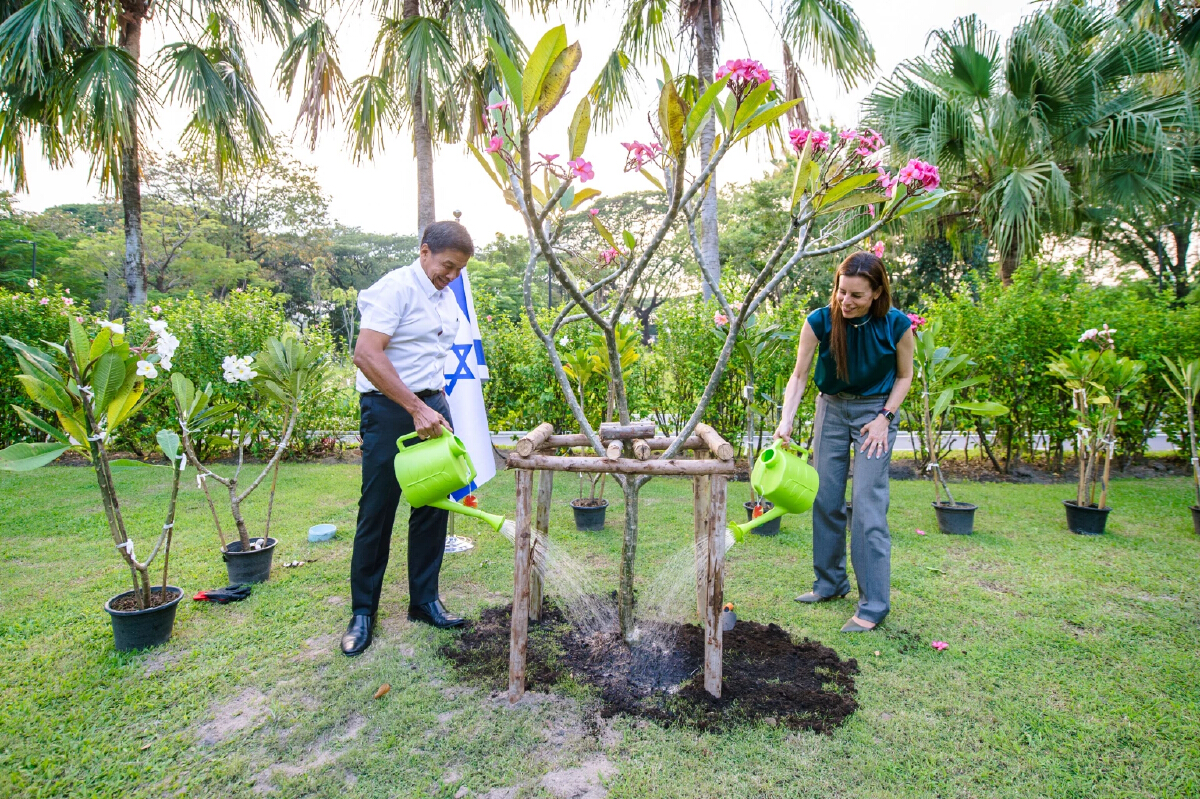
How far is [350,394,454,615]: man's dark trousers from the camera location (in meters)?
2.37

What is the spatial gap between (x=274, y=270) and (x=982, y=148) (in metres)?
27.3

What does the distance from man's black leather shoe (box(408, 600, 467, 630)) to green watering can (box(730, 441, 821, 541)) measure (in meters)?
1.38

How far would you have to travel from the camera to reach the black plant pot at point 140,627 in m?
2.26

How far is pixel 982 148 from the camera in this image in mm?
7742

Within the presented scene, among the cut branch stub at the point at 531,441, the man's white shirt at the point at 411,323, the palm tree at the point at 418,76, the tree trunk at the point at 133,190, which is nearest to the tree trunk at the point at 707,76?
the palm tree at the point at 418,76

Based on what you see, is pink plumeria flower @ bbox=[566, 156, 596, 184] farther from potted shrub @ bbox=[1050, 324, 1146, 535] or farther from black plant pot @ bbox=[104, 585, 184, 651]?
potted shrub @ bbox=[1050, 324, 1146, 535]

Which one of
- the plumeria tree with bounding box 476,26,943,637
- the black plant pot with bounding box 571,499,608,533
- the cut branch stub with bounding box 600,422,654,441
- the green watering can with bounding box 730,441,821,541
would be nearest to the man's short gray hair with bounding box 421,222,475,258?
the plumeria tree with bounding box 476,26,943,637

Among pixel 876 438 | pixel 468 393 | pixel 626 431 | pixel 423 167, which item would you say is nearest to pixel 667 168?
pixel 626 431

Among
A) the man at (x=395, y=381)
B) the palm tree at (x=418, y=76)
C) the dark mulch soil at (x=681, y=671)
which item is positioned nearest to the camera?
the dark mulch soil at (x=681, y=671)

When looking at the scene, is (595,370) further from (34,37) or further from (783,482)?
(34,37)

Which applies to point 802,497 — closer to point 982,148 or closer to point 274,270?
point 982,148

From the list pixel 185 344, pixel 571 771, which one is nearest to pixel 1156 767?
pixel 571 771

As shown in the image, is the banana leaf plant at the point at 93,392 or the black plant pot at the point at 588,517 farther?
the black plant pot at the point at 588,517

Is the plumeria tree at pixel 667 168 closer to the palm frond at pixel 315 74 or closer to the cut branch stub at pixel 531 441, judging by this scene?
the cut branch stub at pixel 531 441
